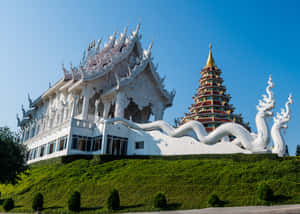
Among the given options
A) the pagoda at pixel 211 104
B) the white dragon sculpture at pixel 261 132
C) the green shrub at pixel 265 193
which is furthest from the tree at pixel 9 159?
the pagoda at pixel 211 104

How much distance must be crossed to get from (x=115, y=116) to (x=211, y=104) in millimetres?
18225

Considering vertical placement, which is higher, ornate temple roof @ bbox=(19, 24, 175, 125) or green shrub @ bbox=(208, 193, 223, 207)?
ornate temple roof @ bbox=(19, 24, 175, 125)

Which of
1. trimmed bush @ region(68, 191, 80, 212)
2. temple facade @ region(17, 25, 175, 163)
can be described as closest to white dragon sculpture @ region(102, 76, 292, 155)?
temple facade @ region(17, 25, 175, 163)

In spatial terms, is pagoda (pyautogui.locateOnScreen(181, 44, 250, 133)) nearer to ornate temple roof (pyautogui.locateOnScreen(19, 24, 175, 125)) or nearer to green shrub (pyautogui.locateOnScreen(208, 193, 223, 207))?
ornate temple roof (pyautogui.locateOnScreen(19, 24, 175, 125))

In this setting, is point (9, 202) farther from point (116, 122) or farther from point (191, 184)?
point (116, 122)

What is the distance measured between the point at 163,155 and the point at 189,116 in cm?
2221

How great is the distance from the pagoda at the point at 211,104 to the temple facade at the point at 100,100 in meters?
7.99

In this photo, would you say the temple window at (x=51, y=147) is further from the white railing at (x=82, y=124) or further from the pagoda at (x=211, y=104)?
the pagoda at (x=211, y=104)

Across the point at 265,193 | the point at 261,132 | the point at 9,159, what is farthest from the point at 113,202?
the point at 261,132

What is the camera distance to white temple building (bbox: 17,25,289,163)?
23.1 m

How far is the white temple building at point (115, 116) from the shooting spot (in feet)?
75.8

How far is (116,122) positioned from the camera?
89.6ft

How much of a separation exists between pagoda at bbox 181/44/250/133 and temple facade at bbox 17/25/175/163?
7.99 meters

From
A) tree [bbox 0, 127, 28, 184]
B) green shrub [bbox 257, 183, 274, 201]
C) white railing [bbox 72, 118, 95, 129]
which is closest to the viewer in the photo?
green shrub [bbox 257, 183, 274, 201]
